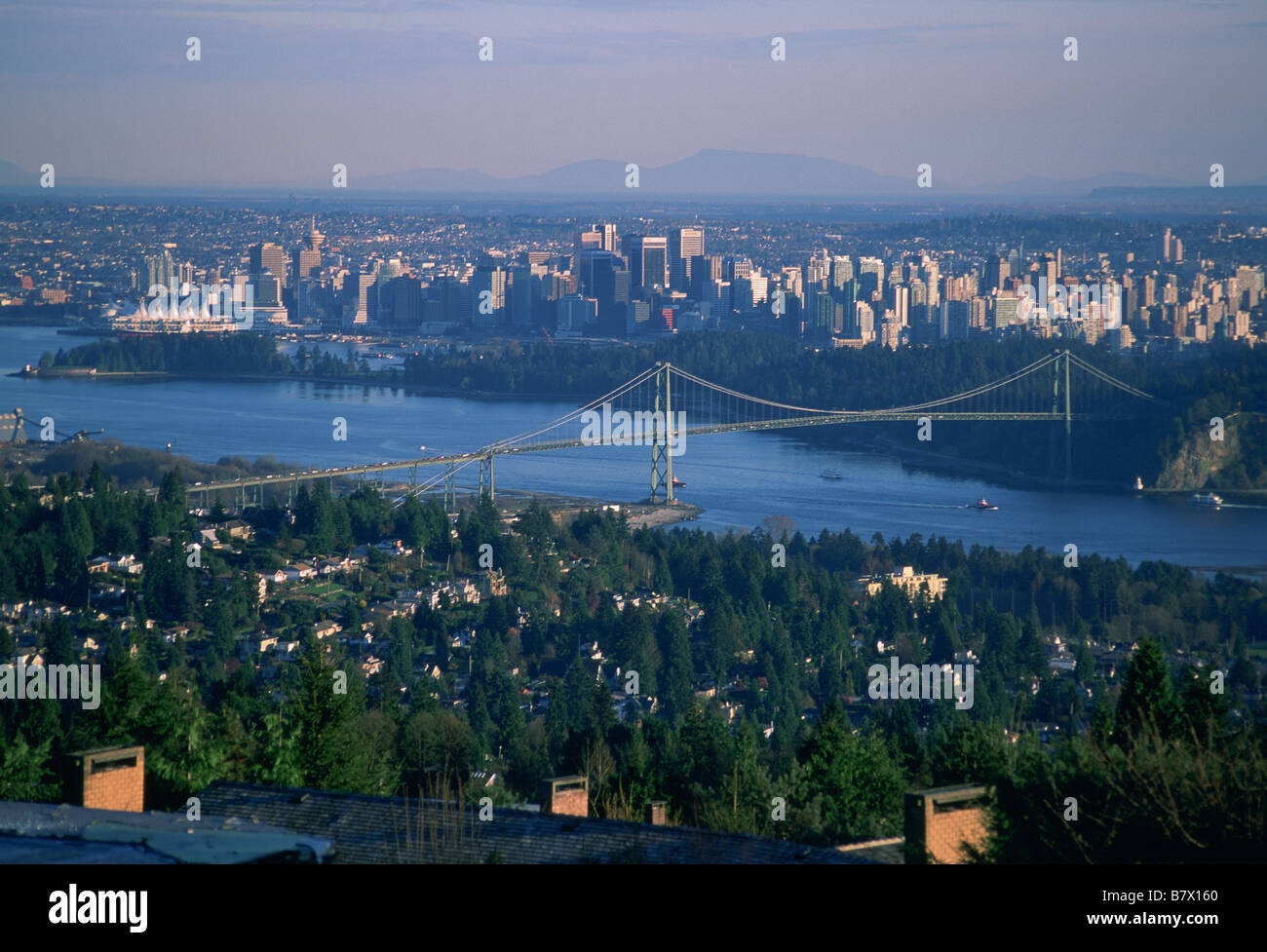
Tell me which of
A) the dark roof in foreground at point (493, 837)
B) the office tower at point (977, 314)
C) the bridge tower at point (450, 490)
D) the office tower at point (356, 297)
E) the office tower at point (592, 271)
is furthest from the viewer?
the office tower at point (592, 271)

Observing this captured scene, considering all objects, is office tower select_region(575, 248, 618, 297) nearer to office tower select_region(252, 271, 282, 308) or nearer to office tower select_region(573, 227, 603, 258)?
office tower select_region(573, 227, 603, 258)

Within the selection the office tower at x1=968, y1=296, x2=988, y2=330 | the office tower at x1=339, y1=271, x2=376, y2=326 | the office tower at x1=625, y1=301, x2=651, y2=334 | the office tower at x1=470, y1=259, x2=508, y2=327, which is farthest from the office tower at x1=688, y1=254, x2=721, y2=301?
the office tower at x1=339, y1=271, x2=376, y2=326

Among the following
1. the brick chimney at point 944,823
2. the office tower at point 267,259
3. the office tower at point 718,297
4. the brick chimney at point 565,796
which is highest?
the office tower at point 267,259

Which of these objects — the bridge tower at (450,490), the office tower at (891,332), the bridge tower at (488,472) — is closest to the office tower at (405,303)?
the office tower at (891,332)

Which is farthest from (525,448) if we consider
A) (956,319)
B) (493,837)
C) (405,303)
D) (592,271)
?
(592,271)

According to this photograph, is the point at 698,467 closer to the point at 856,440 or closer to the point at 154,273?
the point at 856,440

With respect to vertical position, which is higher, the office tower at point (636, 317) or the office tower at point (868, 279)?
the office tower at point (868, 279)

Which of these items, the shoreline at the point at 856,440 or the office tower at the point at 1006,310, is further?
the office tower at the point at 1006,310

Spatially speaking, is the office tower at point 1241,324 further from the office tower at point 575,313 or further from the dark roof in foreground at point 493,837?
the dark roof in foreground at point 493,837
